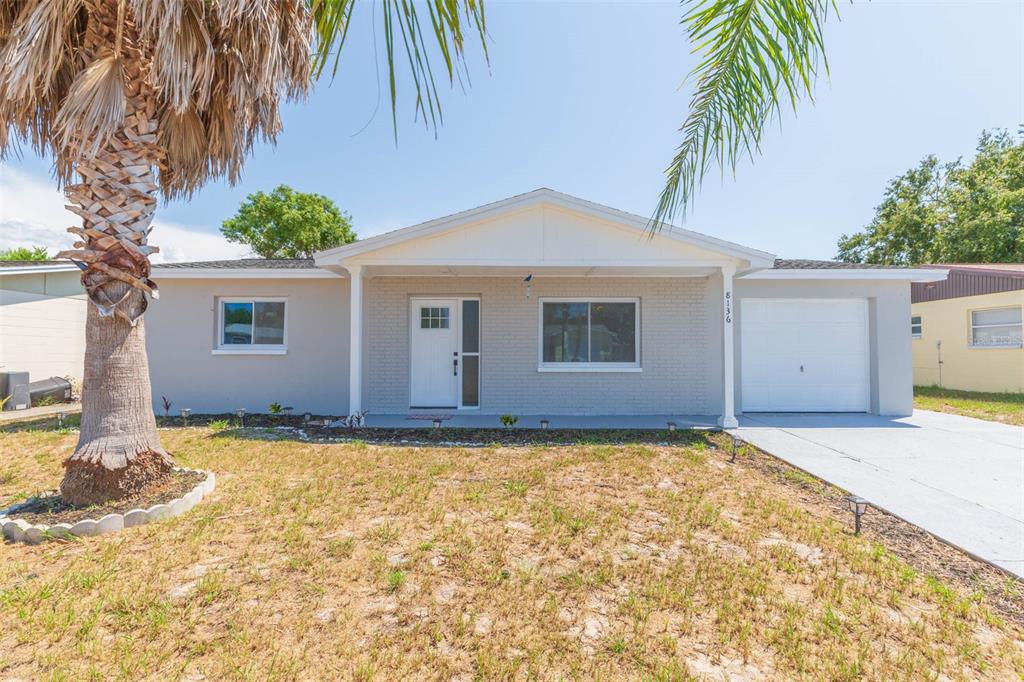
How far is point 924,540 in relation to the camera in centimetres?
391

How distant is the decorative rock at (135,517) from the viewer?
404 centimetres

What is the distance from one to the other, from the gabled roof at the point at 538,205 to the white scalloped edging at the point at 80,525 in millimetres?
4865

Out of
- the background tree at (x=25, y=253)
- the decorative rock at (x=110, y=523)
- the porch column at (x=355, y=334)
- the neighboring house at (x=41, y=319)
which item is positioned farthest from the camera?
the background tree at (x=25, y=253)

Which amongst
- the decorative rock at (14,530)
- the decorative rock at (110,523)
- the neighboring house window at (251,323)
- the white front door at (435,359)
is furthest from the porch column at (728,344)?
the decorative rock at (14,530)

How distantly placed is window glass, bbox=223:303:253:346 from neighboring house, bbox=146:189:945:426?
3 centimetres

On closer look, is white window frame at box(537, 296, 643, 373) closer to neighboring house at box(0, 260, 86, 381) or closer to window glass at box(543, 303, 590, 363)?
window glass at box(543, 303, 590, 363)

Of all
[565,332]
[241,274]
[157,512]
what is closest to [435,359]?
[565,332]

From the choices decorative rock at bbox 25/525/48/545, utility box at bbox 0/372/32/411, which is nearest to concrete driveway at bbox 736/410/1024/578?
decorative rock at bbox 25/525/48/545

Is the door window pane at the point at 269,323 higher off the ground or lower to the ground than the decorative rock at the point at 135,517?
higher

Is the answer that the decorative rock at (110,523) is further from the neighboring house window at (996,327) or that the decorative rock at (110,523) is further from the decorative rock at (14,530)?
the neighboring house window at (996,327)

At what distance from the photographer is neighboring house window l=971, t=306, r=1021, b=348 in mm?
12578

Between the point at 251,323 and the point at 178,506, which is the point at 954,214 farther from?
the point at 178,506

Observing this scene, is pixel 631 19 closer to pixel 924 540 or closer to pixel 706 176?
pixel 706 176

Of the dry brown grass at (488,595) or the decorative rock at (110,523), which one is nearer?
the dry brown grass at (488,595)
